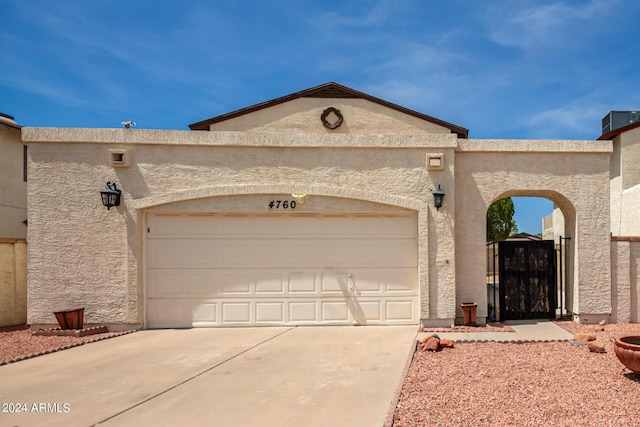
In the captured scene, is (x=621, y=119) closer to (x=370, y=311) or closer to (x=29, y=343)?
(x=370, y=311)

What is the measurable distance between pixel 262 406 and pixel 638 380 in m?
4.73

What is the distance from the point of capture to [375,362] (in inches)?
239

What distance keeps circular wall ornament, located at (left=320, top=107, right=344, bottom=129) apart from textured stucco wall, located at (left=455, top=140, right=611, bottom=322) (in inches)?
221

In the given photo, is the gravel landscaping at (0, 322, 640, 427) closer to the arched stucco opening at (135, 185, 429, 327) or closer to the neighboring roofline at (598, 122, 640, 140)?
the arched stucco opening at (135, 185, 429, 327)

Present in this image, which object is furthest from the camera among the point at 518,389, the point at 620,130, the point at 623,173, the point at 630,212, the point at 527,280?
the point at 620,130

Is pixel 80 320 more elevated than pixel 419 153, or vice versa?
pixel 419 153

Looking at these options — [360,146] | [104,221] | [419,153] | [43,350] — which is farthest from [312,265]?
[43,350]

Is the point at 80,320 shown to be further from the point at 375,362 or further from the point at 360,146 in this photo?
the point at 360,146

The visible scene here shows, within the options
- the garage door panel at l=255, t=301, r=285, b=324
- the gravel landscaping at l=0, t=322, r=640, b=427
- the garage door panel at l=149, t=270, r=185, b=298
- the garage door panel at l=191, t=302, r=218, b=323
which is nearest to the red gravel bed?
the gravel landscaping at l=0, t=322, r=640, b=427

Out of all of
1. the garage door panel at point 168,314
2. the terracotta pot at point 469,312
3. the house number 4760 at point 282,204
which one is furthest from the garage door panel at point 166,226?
the terracotta pot at point 469,312

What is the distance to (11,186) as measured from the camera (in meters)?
12.6

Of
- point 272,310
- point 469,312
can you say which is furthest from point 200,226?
point 469,312

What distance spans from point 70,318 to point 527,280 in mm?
10177

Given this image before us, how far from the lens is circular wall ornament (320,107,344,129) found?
1353 centimetres
